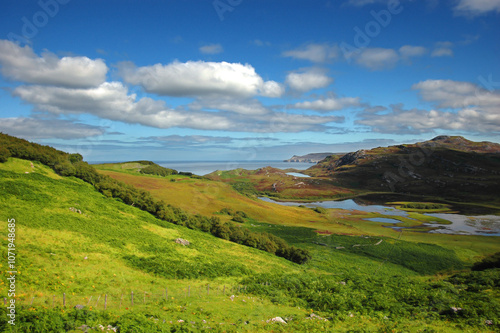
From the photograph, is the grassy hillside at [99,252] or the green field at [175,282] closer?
the green field at [175,282]

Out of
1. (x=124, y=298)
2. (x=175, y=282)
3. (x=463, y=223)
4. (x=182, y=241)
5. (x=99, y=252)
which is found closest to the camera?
(x=124, y=298)

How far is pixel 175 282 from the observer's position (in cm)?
2622

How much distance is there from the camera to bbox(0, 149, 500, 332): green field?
674 inches

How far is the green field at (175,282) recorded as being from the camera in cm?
1712

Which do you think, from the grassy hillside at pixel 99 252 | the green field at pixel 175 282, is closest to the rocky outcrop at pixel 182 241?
the green field at pixel 175 282

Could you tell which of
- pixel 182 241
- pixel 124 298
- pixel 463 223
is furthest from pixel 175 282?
pixel 463 223

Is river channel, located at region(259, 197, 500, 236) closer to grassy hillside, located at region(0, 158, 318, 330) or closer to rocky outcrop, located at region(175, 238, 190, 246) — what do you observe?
grassy hillside, located at region(0, 158, 318, 330)

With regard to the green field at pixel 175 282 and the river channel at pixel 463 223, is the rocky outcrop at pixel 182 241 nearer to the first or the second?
the green field at pixel 175 282

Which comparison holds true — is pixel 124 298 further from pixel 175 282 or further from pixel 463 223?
pixel 463 223

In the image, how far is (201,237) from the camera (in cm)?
4725

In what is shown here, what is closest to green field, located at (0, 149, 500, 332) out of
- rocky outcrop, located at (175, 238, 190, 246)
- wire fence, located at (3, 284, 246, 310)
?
wire fence, located at (3, 284, 246, 310)

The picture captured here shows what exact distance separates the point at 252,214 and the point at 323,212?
4157 cm

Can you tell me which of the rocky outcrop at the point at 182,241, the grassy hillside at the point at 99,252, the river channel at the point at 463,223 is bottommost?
the river channel at the point at 463,223

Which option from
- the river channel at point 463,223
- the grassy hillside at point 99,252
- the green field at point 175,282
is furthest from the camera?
the river channel at point 463,223
